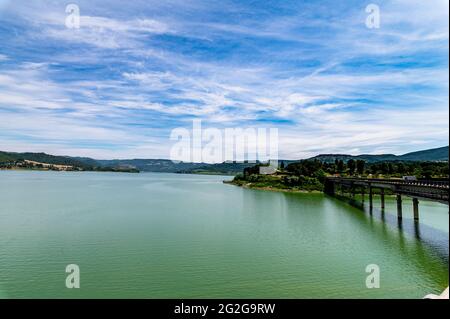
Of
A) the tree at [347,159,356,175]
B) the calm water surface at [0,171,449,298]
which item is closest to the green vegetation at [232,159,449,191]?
the tree at [347,159,356,175]

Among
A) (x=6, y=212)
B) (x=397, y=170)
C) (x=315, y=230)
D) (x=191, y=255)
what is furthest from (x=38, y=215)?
(x=397, y=170)

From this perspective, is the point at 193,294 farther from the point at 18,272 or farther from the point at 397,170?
the point at 397,170

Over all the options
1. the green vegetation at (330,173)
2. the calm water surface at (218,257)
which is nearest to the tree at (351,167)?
the green vegetation at (330,173)

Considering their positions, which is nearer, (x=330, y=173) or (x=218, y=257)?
(x=218, y=257)

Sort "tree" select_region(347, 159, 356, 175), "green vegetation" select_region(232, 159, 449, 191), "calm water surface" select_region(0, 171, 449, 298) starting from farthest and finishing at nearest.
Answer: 1. "tree" select_region(347, 159, 356, 175)
2. "green vegetation" select_region(232, 159, 449, 191)
3. "calm water surface" select_region(0, 171, 449, 298)

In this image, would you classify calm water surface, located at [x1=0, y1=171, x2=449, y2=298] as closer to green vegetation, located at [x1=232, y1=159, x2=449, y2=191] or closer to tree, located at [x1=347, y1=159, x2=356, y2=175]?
green vegetation, located at [x1=232, y1=159, x2=449, y2=191]

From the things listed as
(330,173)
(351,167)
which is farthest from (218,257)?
(330,173)

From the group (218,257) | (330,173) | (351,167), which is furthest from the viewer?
(330,173)

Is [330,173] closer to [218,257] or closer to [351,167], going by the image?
[351,167]

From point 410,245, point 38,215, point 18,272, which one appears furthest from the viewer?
point 38,215

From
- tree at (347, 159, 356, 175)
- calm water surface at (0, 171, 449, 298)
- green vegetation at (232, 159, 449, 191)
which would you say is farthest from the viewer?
tree at (347, 159, 356, 175)

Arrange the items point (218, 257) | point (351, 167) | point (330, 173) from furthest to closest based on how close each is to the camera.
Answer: point (330, 173)
point (351, 167)
point (218, 257)
